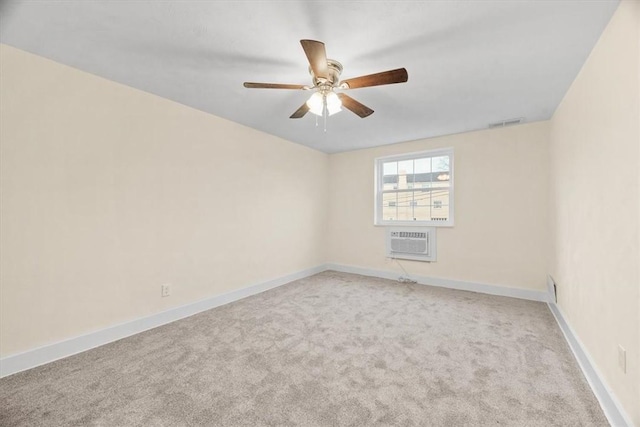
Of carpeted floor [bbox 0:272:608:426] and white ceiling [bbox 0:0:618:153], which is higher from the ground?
white ceiling [bbox 0:0:618:153]

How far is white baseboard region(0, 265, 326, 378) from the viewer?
192cm

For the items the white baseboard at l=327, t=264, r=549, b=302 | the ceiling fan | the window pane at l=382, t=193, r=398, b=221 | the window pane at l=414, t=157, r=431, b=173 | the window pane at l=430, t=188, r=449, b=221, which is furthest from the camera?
the window pane at l=382, t=193, r=398, b=221

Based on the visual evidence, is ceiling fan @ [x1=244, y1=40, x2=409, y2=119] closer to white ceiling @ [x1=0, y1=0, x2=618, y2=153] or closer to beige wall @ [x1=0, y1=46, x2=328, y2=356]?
white ceiling @ [x1=0, y1=0, x2=618, y2=153]

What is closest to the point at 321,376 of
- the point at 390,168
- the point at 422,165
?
the point at 422,165

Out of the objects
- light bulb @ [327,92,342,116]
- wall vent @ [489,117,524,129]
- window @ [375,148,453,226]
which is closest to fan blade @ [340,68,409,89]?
light bulb @ [327,92,342,116]

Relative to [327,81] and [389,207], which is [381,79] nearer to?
[327,81]

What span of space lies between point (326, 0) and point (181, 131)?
216 cm

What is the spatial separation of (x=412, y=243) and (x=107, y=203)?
157 inches

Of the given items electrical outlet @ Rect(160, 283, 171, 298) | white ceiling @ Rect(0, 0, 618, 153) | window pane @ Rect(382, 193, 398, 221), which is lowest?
electrical outlet @ Rect(160, 283, 171, 298)

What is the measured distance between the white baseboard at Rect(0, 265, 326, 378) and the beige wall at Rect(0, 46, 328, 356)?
2.3 inches

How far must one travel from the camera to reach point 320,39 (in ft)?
5.92

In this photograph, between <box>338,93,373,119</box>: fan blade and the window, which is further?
the window

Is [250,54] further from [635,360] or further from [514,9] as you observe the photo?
[635,360]

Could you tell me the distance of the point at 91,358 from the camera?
210 cm
